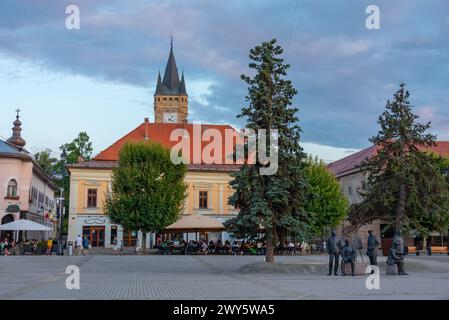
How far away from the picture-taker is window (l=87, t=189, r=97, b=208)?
189ft

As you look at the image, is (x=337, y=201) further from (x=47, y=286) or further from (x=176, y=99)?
(x=176, y=99)

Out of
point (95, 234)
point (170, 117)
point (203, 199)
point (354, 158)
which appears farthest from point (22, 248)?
point (170, 117)

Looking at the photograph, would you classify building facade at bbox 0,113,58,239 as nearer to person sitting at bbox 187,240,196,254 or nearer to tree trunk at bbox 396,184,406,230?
person sitting at bbox 187,240,196,254

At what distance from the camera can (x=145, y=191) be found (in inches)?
1825

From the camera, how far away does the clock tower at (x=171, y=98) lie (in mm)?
115625

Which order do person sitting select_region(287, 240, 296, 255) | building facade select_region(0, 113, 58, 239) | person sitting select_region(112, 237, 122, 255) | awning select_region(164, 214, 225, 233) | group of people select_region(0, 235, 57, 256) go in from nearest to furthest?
group of people select_region(0, 235, 57, 256)
awning select_region(164, 214, 225, 233)
person sitting select_region(287, 240, 296, 255)
person sitting select_region(112, 237, 122, 255)
building facade select_region(0, 113, 58, 239)

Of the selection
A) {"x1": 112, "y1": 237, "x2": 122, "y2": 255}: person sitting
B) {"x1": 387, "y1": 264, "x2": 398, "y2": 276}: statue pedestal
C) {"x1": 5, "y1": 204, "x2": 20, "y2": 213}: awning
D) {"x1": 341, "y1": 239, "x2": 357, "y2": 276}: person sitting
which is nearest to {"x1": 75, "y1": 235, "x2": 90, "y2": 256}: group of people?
{"x1": 112, "y1": 237, "x2": 122, "y2": 255}: person sitting

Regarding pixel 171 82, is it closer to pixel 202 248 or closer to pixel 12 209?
pixel 12 209

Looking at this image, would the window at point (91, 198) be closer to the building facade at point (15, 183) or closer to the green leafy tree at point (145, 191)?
the building facade at point (15, 183)

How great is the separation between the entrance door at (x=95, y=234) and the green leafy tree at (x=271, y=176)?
1391 inches

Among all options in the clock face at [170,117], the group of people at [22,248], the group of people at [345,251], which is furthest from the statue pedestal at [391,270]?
the clock face at [170,117]

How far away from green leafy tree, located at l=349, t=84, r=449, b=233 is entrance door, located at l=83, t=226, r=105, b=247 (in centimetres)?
3726

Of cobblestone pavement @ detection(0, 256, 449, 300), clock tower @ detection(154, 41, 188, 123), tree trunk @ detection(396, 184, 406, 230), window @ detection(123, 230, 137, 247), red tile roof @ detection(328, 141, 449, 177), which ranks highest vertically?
clock tower @ detection(154, 41, 188, 123)
